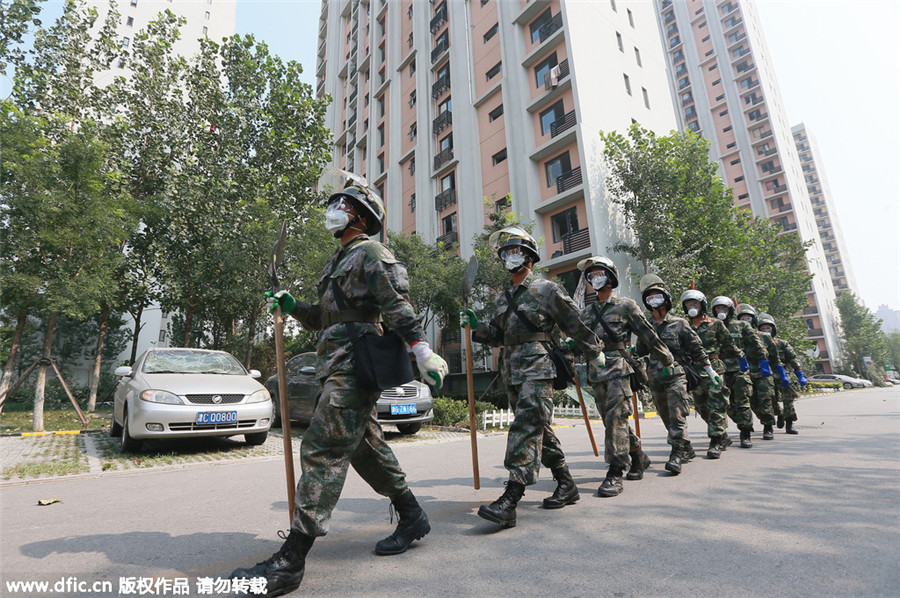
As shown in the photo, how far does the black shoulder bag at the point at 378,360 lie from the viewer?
2521mm

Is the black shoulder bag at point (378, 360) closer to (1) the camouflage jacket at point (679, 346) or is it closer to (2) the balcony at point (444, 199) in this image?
(1) the camouflage jacket at point (679, 346)

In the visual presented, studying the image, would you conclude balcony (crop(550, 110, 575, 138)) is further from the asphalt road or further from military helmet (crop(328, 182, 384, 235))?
military helmet (crop(328, 182, 384, 235))

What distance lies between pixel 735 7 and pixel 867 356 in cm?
4272

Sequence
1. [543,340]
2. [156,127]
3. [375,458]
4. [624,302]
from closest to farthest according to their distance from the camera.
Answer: [375,458], [543,340], [624,302], [156,127]

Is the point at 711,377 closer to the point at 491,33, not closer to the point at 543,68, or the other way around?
the point at 543,68

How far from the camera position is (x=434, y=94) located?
29.1 meters

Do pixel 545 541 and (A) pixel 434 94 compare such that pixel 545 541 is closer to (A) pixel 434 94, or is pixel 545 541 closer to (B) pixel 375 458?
(B) pixel 375 458

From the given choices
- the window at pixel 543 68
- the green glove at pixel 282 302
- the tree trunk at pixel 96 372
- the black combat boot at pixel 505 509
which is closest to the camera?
the green glove at pixel 282 302

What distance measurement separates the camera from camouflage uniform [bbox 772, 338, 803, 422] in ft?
27.0

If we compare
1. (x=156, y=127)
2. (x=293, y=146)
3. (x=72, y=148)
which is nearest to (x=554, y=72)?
(x=293, y=146)

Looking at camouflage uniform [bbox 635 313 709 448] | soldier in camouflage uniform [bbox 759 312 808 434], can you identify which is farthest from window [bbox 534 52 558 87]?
camouflage uniform [bbox 635 313 709 448]

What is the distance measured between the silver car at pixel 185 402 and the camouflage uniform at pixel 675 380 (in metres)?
5.48

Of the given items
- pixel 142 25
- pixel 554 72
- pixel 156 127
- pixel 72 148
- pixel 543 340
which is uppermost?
pixel 142 25

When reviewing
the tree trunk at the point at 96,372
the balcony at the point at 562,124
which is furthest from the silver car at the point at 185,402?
the balcony at the point at 562,124
